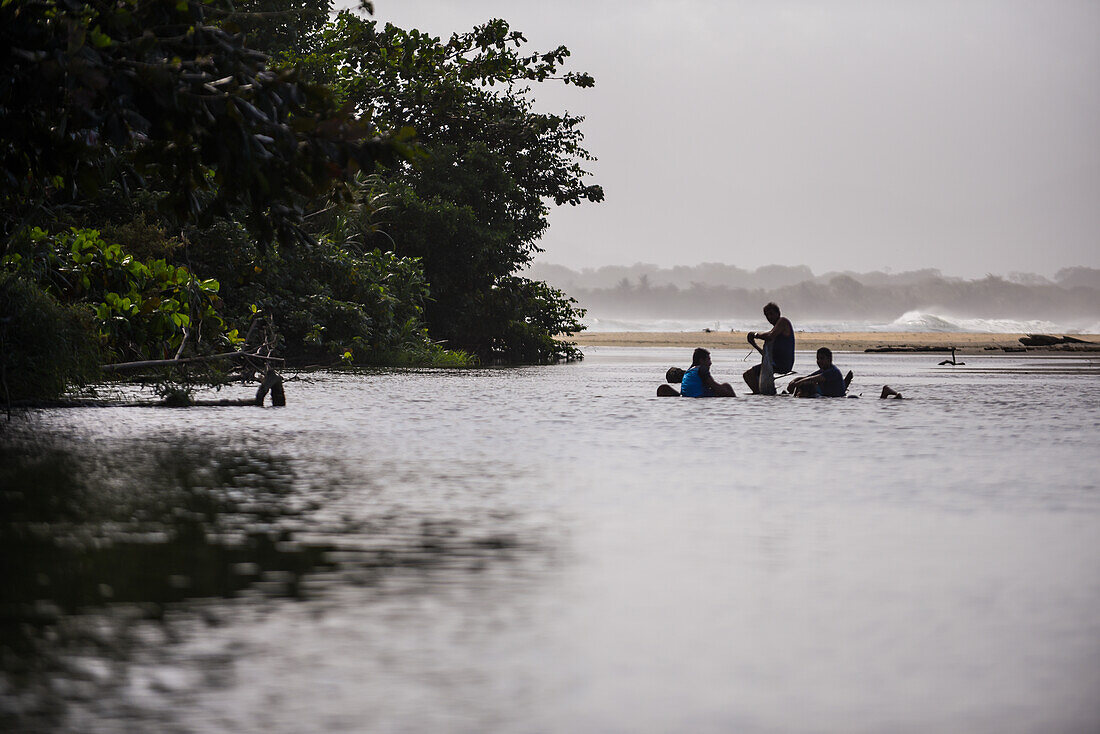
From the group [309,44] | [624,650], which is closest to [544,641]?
[624,650]

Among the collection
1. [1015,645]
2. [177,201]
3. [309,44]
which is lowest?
[1015,645]

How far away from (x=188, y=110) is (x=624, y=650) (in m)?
7.39

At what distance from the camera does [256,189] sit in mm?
11352

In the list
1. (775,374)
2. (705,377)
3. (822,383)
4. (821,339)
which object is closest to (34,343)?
(705,377)

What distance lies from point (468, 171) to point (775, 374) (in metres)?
19.9

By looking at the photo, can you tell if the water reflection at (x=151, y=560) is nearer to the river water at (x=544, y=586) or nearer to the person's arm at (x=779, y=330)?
the river water at (x=544, y=586)

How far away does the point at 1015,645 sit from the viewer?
171 inches

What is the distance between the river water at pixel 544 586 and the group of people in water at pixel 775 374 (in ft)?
24.9

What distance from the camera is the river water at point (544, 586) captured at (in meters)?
3.59

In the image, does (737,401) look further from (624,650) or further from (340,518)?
(624,650)

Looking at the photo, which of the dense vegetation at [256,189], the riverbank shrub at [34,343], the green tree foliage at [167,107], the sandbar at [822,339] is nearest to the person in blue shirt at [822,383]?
the dense vegetation at [256,189]

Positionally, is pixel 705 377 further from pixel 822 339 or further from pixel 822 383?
pixel 822 339

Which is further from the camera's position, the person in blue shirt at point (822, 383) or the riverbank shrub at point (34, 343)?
the person in blue shirt at point (822, 383)

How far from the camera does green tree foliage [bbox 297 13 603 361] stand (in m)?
36.2
